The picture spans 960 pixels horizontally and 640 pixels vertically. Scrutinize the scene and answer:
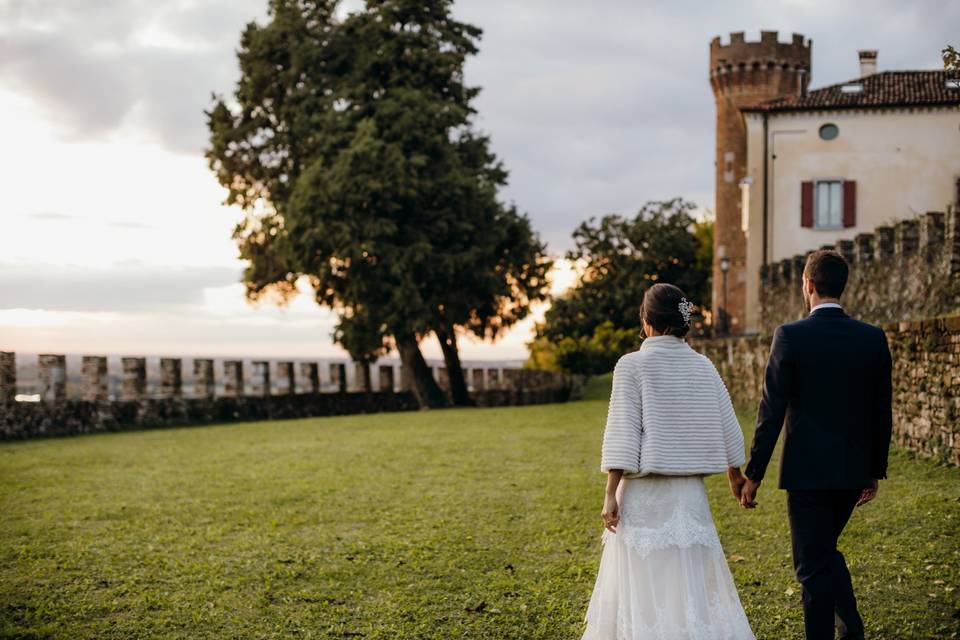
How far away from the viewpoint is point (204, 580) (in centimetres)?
758

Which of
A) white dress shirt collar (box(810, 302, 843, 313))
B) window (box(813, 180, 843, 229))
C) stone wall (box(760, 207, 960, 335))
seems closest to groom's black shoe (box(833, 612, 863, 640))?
white dress shirt collar (box(810, 302, 843, 313))

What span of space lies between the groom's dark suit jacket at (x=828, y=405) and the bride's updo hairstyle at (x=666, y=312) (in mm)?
464

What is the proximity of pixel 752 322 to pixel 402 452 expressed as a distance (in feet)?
93.9

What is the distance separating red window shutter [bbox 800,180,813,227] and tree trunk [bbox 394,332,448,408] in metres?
16.0

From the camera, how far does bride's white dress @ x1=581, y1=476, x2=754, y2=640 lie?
480 centimetres

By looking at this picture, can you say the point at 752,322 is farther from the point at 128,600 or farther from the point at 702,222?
the point at 128,600

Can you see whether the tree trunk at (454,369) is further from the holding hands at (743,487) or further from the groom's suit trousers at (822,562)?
the groom's suit trousers at (822,562)

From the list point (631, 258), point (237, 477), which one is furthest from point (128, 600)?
point (631, 258)

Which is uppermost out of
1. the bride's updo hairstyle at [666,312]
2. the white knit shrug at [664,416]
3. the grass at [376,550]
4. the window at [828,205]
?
the window at [828,205]

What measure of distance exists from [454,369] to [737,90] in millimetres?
23672

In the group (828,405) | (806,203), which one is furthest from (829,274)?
(806,203)

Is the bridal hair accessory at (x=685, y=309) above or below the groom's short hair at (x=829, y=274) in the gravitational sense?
below

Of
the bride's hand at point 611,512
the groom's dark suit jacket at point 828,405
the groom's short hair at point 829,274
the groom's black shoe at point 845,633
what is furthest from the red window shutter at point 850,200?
the bride's hand at point 611,512

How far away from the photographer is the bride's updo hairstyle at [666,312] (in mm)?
4938
